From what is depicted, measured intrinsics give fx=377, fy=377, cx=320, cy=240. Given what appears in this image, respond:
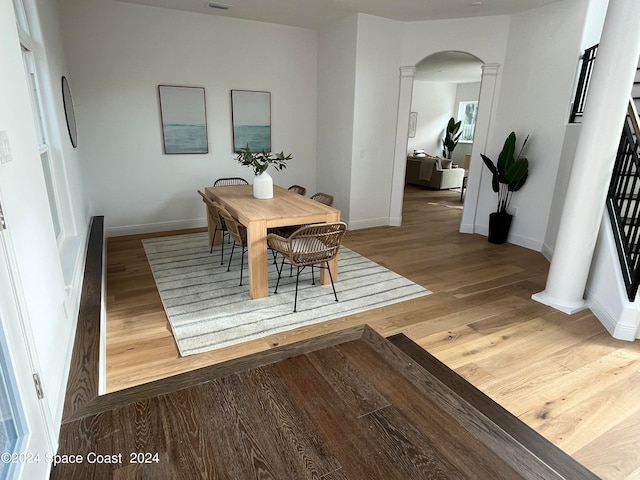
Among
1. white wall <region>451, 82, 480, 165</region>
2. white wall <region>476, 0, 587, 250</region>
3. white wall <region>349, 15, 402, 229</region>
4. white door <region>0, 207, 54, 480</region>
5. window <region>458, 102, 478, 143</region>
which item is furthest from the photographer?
window <region>458, 102, 478, 143</region>

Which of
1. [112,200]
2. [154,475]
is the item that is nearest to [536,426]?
[154,475]

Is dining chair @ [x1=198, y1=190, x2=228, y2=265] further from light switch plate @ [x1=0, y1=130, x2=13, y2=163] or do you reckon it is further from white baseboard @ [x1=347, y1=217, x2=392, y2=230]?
light switch plate @ [x1=0, y1=130, x2=13, y2=163]

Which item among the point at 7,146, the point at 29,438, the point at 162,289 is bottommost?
the point at 162,289

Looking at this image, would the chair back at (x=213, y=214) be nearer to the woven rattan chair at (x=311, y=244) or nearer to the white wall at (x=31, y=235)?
the woven rattan chair at (x=311, y=244)

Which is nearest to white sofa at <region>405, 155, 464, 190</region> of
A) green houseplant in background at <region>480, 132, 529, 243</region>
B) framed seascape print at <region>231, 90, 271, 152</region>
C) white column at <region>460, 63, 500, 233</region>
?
white column at <region>460, 63, 500, 233</region>

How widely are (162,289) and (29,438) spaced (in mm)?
2273

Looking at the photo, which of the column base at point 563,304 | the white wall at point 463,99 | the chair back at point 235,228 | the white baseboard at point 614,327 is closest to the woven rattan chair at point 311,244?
the chair back at point 235,228

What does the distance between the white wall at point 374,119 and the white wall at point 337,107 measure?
4.0 inches

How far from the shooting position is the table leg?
10.3ft

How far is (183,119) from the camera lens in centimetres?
506

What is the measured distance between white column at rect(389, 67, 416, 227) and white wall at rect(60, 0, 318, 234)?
1.38 metres

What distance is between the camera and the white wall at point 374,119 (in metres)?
4.91

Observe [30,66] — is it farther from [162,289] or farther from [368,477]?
[368,477]

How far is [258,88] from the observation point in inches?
213
